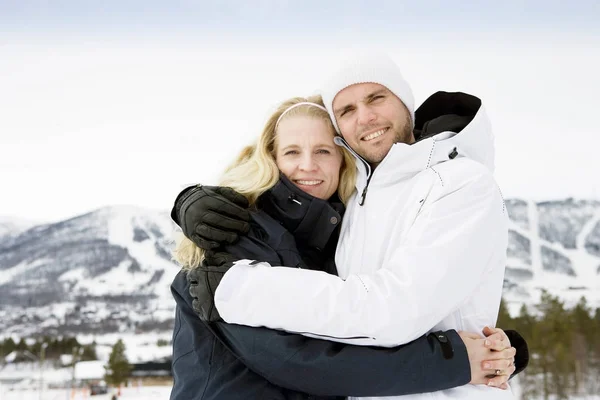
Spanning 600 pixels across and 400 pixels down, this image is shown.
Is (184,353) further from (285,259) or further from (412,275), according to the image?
(412,275)

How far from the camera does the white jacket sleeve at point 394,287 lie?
2008 mm

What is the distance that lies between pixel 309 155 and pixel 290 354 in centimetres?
99

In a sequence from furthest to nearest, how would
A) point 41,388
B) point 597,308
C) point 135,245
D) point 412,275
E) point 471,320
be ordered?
point 135,245, point 597,308, point 41,388, point 471,320, point 412,275

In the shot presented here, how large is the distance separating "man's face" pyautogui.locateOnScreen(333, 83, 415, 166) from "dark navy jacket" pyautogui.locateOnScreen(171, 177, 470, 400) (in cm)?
34

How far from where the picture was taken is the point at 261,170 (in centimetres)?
266

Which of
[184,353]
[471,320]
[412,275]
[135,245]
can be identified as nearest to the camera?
[412,275]

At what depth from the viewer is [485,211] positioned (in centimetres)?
215

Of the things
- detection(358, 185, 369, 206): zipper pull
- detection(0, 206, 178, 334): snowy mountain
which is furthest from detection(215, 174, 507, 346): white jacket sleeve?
detection(0, 206, 178, 334): snowy mountain

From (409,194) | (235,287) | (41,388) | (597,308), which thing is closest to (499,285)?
(409,194)

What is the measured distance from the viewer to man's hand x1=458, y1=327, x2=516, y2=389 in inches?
83.3

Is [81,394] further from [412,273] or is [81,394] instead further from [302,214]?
[412,273]

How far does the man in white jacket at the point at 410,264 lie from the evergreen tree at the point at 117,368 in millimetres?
48112

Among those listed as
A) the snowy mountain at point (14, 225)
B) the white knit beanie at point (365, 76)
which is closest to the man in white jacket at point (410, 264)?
the white knit beanie at point (365, 76)

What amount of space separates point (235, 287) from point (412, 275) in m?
0.61
